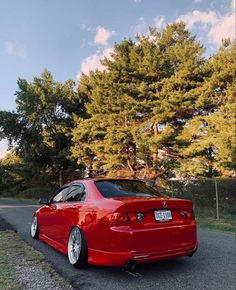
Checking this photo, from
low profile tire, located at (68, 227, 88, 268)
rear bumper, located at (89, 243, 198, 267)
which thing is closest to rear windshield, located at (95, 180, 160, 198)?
low profile tire, located at (68, 227, 88, 268)

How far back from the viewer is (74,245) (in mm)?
5480

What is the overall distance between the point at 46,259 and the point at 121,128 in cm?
1944

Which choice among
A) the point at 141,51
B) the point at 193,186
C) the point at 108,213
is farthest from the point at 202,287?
the point at 141,51

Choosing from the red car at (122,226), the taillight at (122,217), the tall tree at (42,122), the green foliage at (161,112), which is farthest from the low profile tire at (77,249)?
the tall tree at (42,122)

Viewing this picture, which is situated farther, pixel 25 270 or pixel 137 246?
pixel 25 270

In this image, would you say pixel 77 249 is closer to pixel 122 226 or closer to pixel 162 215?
pixel 122 226

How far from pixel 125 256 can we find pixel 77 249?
108 centimetres

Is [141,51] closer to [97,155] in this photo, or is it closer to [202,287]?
[97,155]

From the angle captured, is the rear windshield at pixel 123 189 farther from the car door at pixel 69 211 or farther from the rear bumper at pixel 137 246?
the rear bumper at pixel 137 246

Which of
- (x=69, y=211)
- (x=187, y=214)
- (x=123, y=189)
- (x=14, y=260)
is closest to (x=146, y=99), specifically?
(x=123, y=189)

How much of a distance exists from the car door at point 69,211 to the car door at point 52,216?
0.11 ft

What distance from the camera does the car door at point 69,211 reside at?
5589 millimetres

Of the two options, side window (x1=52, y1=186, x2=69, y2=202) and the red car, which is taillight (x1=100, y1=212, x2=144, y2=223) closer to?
the red car

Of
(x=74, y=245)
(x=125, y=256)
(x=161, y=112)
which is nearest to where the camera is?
(x=125, y=256)
